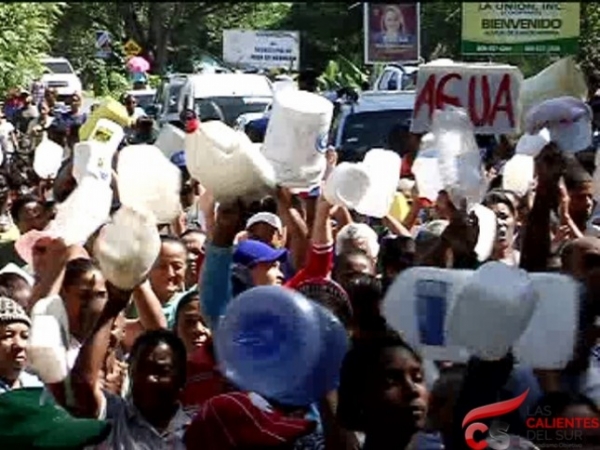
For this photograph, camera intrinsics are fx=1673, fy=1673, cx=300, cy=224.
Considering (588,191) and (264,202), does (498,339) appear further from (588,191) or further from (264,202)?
(588,191)

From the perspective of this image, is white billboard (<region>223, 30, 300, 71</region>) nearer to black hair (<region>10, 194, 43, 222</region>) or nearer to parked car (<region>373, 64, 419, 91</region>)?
parked car (<region>373, 64, 419, 91</region>)

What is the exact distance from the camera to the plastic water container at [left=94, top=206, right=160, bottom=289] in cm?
461

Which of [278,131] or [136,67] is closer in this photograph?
[278,131]

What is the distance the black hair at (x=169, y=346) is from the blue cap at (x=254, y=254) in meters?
0.98

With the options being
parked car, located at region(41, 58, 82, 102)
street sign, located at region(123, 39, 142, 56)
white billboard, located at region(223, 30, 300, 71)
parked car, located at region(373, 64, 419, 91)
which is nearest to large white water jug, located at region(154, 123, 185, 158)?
parked car, located at region(373, 64, 419, 91)

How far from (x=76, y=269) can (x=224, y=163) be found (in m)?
0.61

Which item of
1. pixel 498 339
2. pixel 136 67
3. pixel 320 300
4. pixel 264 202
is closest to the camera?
pixel 498 339

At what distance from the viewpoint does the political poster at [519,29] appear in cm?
1689

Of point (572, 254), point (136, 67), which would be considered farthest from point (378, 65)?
point (572, 254)

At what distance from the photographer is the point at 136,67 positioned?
92.2 ft

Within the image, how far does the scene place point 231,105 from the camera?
2067 cm

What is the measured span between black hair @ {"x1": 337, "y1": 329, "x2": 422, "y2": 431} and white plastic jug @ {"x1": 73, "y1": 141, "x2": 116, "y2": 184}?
1785 mm

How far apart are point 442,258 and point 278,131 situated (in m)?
0.74

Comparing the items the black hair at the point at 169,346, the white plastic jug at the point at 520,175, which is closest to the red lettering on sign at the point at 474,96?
the white plastic jug at the point at 520,175
